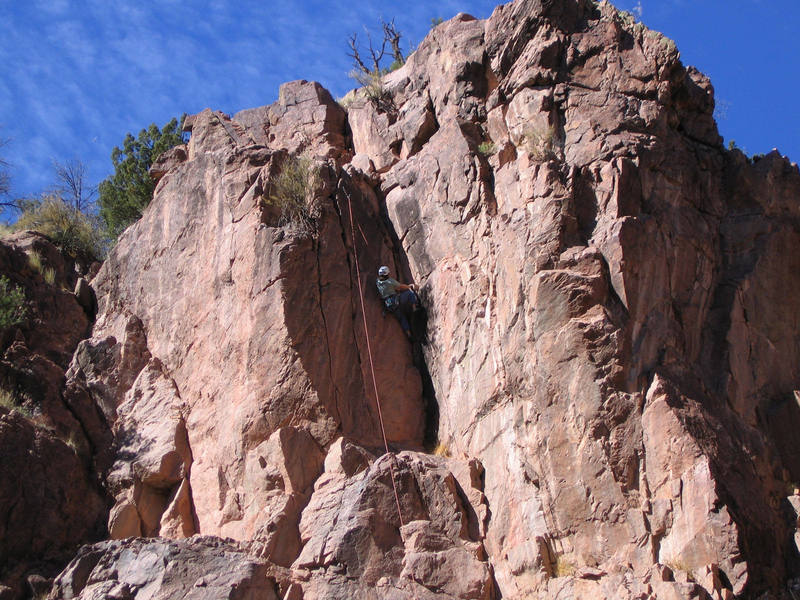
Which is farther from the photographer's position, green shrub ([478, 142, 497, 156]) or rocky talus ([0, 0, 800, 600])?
green shrub ([478, 142, 497, 156])

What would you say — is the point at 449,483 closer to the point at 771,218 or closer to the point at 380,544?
the point at 380,544

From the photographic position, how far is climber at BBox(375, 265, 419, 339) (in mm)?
14883

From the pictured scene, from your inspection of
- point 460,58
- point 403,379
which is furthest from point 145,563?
point 460,58

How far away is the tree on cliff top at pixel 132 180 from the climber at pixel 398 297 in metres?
9.48

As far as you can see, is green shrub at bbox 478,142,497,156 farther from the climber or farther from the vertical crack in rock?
the vertical crack in rock

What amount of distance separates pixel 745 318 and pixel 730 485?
377cm

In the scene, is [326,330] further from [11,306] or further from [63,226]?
[63,226]

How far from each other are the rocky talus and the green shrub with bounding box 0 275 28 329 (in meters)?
0.31

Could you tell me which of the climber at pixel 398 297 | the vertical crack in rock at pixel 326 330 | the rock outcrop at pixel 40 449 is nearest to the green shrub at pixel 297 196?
the vertical crack in rock at pixel 326 330

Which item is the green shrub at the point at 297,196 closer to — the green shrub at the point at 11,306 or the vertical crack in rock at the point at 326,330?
the vertical crack in rock at the point at 326,330

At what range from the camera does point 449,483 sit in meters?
12.8

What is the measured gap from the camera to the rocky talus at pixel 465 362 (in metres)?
11.5

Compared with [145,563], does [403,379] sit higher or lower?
higher

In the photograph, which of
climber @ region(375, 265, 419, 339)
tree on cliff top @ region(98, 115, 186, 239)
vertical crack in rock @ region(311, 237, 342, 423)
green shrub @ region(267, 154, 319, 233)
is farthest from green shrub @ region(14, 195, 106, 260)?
climber @ region(375, 265, 419, 339)
